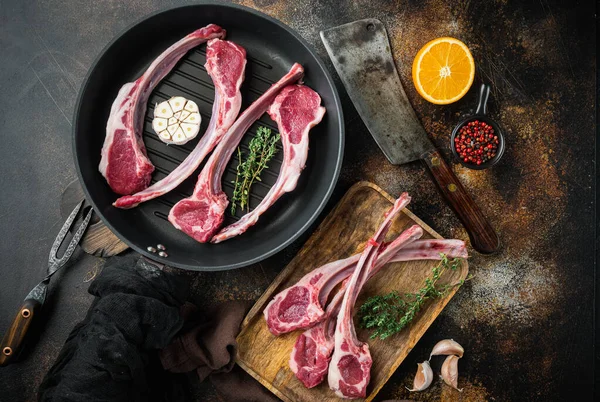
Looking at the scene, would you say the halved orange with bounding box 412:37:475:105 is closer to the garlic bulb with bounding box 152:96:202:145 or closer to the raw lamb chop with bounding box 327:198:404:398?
the raw lamb chop with bounding box 327:198:404:398

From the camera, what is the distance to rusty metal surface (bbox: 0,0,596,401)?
11.2 feet

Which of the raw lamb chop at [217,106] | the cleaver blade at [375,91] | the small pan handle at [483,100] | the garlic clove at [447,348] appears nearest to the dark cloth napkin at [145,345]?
the raw lamb chop at [217,106]

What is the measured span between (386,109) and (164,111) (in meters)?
1.39

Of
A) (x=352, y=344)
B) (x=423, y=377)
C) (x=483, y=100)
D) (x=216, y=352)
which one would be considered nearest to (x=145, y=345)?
(x=216, y=352)

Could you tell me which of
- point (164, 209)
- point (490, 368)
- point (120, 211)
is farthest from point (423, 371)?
point (120, 211)

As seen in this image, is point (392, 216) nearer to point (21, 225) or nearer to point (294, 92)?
point (294, 92)

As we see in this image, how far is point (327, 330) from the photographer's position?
3.29 metres

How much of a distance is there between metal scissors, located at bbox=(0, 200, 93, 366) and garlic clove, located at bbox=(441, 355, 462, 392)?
2491 millimetres

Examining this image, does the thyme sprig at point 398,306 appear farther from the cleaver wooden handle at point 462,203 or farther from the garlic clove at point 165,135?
the garlic clove at point 165,135

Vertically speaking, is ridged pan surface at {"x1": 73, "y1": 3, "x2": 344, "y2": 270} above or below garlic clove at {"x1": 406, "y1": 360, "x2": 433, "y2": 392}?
above

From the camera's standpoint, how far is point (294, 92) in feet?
10.5

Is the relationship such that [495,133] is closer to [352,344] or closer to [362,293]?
[362,293]

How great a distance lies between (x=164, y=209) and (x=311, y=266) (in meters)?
1.00

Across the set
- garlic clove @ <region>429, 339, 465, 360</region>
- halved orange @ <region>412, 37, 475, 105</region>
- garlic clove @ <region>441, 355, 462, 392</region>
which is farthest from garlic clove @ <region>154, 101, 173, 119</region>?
garlic clove @ <region>441, 355, 462, 392</region>
